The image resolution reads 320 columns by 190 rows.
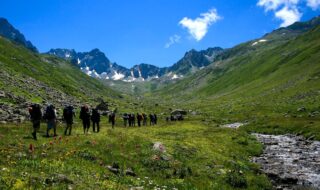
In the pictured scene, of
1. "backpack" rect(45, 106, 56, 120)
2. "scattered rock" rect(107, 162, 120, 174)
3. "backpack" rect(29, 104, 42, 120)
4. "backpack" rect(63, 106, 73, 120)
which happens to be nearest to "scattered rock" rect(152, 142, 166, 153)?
"scattered rock" rect(107, 162, 120, 174)

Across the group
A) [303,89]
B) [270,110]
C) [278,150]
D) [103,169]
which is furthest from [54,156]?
[303,89]

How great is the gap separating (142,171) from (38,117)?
Result: 12.8 m

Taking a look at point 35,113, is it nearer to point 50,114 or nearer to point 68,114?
point 50,114

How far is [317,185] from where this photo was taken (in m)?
28.3

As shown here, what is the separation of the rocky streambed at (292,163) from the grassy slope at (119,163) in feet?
5.47

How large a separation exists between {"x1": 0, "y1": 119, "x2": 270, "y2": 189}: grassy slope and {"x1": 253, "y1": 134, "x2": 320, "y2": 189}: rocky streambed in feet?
5.47

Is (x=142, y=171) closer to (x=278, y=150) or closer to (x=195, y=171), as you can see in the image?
(x=195, y=171)

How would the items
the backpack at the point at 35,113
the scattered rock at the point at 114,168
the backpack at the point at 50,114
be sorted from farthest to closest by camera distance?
the backpack at the point at 50,114 → the backpack at the point at 35,113 → the scattered rock at the point at 114,168

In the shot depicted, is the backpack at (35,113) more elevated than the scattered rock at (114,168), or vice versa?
the backpack at (35,113)

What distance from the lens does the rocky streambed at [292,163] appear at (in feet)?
96.6

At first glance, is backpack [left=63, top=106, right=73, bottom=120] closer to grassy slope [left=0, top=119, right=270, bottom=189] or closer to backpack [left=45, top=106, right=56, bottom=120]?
backpack [left=45, top=106, right=56, bottom=120]

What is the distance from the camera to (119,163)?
26641 millimetres

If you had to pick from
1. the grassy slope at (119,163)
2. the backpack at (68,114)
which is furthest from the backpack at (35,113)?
the backpack at (68,114)

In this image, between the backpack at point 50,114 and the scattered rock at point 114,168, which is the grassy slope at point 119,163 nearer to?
the scattered rock at point 114,168
